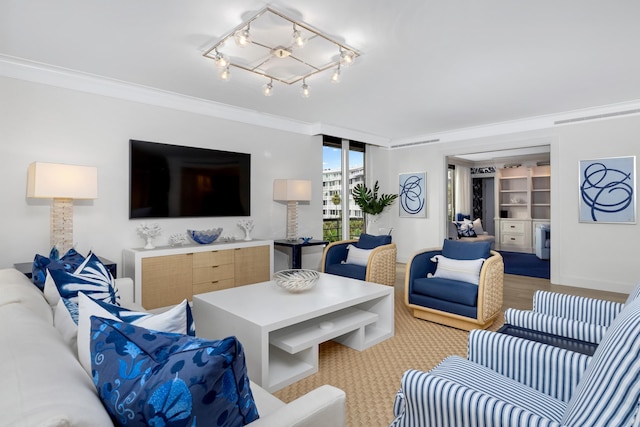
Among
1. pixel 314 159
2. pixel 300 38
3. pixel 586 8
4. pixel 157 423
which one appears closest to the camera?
pixel 157 423

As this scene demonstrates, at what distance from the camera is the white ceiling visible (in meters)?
2.31

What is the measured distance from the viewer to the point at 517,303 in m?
4.13

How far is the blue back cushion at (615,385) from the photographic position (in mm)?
781

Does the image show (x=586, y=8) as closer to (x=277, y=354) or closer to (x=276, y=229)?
(x=277, y=354)

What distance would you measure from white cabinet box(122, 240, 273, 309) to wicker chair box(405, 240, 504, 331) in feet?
6.43

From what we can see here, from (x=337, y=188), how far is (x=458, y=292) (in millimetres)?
3502

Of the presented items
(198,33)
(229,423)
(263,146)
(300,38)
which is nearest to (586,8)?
(300,38)

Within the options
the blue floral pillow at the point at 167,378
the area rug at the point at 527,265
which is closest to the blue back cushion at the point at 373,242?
the area rug at the point at 527,265

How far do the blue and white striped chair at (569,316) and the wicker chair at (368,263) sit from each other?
1.93 m

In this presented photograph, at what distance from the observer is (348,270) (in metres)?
4.20

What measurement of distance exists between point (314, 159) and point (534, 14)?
371cm

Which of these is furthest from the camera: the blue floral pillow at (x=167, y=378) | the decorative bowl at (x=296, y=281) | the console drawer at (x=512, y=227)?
the console drawer at (x=512, y=227)

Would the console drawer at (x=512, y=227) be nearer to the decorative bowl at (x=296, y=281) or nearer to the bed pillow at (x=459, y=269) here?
the bed pillow at (x=459, y=269)

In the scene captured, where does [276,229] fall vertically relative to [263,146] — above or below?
below
